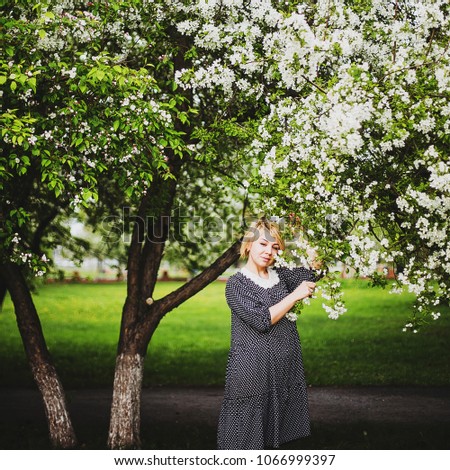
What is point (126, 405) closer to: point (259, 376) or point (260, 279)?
point (259, 376)

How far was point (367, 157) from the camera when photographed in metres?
6.19

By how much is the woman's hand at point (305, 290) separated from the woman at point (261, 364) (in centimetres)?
10

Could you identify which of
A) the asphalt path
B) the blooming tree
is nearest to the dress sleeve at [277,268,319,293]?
the blooming tree

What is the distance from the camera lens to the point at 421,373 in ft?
53.2

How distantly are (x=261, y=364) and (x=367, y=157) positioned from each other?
6.93 ft

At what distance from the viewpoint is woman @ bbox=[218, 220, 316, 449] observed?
552 centimetres

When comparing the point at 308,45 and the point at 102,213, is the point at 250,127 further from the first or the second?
the point at 102,213

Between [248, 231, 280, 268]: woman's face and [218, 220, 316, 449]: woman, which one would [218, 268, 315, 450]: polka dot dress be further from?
[248, 231, 280, 268]: woman's face

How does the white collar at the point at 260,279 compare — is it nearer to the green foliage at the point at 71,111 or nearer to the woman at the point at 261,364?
the woman at the point at 261,364

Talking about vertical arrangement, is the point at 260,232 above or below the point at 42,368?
above

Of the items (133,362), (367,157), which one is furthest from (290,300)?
(133,362)

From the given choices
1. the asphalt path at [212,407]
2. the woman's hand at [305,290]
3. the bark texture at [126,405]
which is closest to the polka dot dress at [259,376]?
the woman's hand at [305,290]

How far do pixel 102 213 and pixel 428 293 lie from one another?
7355mm

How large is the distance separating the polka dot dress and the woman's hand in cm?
30
